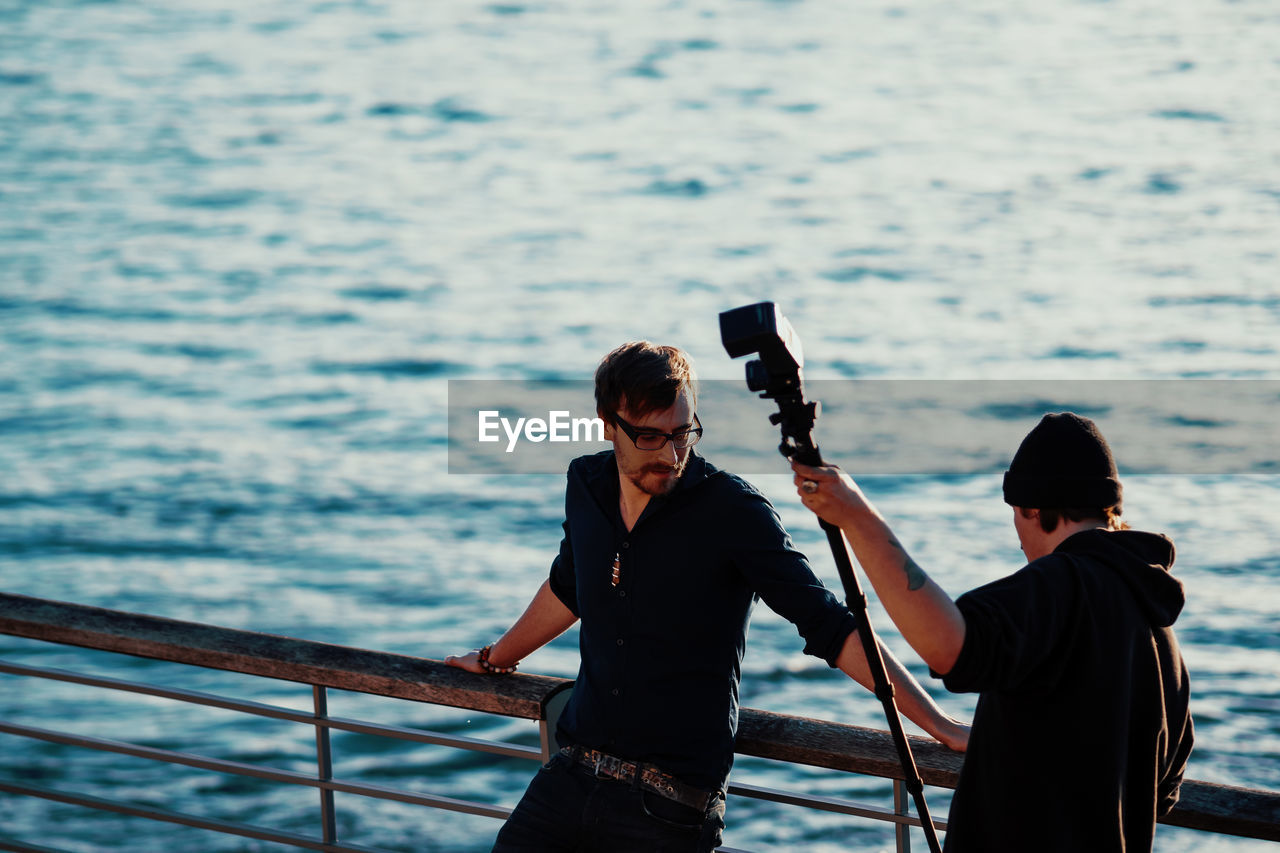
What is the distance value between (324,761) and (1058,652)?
66.2 inches

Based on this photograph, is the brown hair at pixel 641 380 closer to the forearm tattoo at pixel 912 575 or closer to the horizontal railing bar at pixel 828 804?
the horizontal railing bar at pixel 828 804

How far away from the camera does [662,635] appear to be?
270cm

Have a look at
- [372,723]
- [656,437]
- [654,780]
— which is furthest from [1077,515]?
[372,723]

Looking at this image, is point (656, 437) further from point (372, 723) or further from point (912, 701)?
point (372, 723)

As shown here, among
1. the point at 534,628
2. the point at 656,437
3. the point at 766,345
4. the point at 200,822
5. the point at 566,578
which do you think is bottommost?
the point at 200,822

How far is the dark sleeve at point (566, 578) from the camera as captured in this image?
3.02 metres

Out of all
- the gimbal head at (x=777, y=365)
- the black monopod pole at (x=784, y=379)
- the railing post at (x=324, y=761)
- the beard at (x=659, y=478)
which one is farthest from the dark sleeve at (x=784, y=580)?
the railing post at (x=324, y=761)

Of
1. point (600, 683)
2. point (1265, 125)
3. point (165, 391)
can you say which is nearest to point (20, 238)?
point (165, 391)

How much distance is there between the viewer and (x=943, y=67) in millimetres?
26453

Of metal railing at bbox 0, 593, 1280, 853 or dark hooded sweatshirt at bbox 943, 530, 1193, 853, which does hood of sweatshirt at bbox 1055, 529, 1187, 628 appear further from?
metal railing at bbox 0, 593, 1280, 853

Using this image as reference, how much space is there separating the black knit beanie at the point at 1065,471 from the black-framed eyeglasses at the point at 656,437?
2.19 ft

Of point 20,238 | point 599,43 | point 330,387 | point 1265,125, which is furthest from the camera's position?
point 599,43

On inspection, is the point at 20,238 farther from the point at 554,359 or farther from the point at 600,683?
the point at 600,683

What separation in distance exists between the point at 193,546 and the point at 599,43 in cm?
1620
